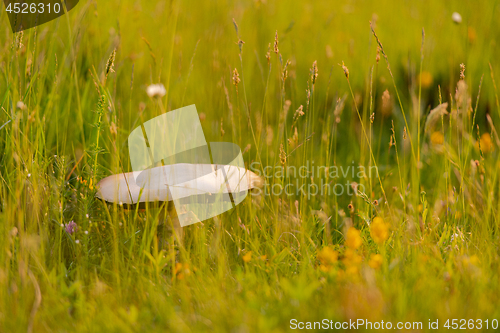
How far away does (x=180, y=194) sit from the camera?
1.45 metres

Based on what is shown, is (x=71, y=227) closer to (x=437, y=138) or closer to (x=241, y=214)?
(x=241, y=214)

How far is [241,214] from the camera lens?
175 cm

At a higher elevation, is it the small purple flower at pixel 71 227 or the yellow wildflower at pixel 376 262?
the small purple flower at pixel 71 227

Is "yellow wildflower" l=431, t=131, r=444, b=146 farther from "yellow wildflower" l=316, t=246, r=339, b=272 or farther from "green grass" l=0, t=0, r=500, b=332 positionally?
"yellow wildflower" l=316, t=246, r=339, b=272

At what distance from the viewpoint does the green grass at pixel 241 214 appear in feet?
3.51

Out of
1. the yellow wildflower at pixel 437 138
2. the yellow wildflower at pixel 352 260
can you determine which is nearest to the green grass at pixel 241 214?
the yellow wildflower at pixel 352 260

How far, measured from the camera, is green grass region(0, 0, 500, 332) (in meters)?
1.07

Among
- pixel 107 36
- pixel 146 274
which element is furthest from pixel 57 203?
pixel 107 36

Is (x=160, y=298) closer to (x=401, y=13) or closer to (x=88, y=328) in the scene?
(x=88, y=328)

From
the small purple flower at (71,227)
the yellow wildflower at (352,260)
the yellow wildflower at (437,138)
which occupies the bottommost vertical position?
the yellow wildflower at (437,138)

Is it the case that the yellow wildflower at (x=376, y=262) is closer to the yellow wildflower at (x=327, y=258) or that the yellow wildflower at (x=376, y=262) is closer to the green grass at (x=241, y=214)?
the green grass at (x=241, y=214)

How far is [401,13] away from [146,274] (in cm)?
305

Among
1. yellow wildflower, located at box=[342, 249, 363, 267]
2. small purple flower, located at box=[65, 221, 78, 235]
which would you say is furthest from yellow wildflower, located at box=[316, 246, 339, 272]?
small purple flower, located at box=[65, 221, 78, 235]

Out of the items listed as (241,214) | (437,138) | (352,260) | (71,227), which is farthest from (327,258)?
(437,138)
